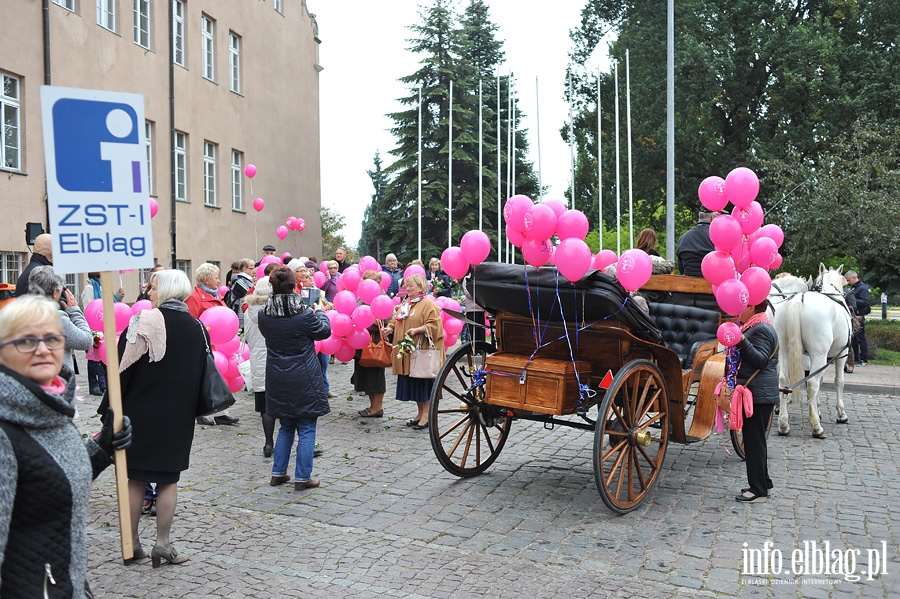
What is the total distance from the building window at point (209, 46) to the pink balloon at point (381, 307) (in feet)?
50.6

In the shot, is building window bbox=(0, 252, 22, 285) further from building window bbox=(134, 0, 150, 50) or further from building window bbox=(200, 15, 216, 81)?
building window bbox=(200, 15, 216, 81)

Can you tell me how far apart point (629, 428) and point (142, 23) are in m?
17.8

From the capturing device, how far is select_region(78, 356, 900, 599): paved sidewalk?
4949 millimetres

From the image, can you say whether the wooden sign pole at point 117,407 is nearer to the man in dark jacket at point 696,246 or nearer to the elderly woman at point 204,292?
the elderly woman at point 204,292

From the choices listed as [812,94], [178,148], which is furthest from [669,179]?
[178,148]

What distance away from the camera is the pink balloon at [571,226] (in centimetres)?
629

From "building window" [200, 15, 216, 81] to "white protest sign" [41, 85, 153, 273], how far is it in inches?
786

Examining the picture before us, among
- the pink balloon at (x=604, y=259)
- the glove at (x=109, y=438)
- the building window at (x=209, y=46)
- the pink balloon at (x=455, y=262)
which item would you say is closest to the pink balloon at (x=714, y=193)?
the pink balloon at (x=604, y=259)

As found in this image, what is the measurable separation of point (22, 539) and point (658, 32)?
29809mm

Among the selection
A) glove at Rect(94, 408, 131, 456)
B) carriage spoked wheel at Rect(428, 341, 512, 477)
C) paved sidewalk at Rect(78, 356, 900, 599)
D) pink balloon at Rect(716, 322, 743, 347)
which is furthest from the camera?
carriage spoked wheel at Rect(428, 341, 512, 477)

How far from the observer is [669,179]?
19172 millimetres

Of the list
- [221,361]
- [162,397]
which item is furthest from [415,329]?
[162,397]

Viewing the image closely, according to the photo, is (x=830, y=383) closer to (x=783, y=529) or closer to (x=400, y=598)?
(x=783, y=529)

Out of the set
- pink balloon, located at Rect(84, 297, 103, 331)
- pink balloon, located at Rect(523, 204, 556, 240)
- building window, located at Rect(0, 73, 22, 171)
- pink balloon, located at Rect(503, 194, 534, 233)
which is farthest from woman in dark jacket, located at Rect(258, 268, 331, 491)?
building window, located at Rect(0, 73, 22, 171)
